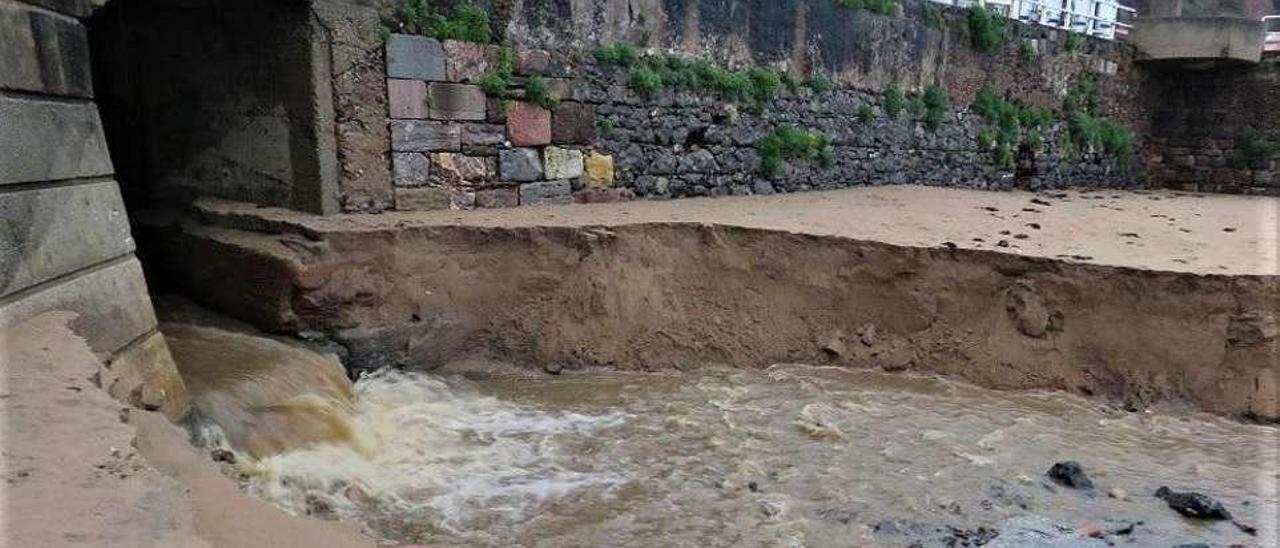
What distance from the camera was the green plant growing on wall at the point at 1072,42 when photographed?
12531 millimetres

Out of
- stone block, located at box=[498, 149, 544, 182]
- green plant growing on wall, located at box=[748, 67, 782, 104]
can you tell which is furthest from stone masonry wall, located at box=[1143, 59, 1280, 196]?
stone block, located at box=[498, 149, 544, 182]

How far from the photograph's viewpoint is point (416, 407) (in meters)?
5.36

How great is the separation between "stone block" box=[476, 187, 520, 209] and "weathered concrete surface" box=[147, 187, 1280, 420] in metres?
0.45

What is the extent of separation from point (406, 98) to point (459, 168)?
678 mm

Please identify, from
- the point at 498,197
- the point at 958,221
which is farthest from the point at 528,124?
the point at 958,221

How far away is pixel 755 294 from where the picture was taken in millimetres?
6305

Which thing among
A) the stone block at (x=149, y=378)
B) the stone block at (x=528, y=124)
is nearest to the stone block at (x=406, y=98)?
the stone block at (x=528, y=124)

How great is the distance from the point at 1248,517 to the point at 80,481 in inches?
179

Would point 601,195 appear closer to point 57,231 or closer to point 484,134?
point 484,134

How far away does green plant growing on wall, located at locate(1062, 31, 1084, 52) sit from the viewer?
41.1ft

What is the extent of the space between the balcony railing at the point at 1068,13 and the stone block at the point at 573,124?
18.3 feet

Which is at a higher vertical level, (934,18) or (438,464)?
(934,18)

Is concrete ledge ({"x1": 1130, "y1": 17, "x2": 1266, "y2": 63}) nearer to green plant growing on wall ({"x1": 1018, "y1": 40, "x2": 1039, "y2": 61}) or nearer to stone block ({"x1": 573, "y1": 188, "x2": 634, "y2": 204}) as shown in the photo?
green plant growing on wall ({"x1": 1018, "y1": 40, "x2": 1039, "y2": 61})

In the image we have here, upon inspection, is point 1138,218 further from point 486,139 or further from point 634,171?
point 486,139
